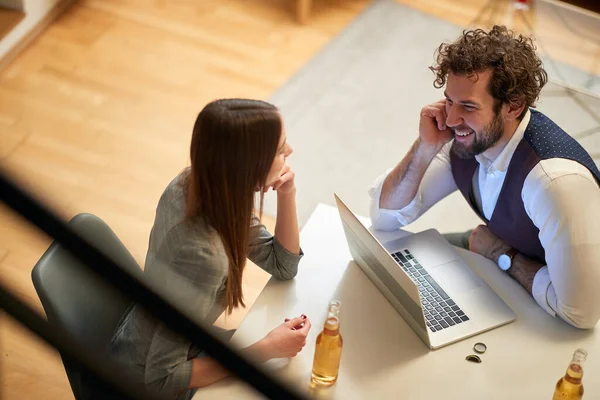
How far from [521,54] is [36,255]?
1.78 meters

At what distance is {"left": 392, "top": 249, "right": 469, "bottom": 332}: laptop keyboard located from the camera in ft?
5.56

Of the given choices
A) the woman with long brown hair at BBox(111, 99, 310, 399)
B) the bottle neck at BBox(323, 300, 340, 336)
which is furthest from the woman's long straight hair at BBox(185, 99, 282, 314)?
the bottle neck at BBox(323, 300, 340, 336)

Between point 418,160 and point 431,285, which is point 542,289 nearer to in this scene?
point 431,285

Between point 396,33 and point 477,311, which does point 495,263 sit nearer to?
point 477,311

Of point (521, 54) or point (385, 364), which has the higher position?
point (521, 54)

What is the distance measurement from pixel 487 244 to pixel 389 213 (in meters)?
0.25

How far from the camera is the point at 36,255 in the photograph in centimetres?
280

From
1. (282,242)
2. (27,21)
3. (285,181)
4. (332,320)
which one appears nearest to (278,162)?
(285,181)

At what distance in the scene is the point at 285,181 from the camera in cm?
174

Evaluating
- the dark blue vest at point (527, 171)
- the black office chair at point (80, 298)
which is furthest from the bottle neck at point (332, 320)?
the dark blue vest at point (527, 171)

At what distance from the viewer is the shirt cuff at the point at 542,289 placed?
1735 millimetres

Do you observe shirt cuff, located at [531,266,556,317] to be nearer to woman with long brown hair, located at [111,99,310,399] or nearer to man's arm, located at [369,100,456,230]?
man's arm, located at [369,100,456,230]

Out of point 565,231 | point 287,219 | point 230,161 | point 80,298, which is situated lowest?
point 80,298

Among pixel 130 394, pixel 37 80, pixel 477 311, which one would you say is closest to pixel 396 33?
pixel 37 80
